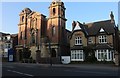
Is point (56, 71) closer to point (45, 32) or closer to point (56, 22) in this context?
point (56, 22)

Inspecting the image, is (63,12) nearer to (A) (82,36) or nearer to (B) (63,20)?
(B) (63,20)

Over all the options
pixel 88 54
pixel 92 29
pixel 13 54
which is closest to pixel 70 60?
pixel 88 54

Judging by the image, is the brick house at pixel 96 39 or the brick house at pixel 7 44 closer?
the brick house at pixel 96 39

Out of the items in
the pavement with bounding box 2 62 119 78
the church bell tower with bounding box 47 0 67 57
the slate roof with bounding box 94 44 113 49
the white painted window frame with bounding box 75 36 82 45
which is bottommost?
the pavement with bounding box 2 62 119 78

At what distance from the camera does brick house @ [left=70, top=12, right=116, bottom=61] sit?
5209 cm

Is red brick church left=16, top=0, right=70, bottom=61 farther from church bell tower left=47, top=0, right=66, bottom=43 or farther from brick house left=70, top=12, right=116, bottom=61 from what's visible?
brick house left=70, top=12, right=116, bottom=61

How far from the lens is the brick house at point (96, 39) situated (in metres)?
52.1

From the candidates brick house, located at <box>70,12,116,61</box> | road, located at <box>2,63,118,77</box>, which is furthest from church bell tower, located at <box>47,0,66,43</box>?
road, located at <box>2,63,118,77</box>

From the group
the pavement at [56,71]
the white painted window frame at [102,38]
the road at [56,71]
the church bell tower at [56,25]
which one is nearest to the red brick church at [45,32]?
the church bell tower at [56,25]

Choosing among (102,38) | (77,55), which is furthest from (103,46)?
(77,55)

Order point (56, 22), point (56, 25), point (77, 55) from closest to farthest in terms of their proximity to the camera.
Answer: point (77, 55)
point (56, 25)
point (56, 22)

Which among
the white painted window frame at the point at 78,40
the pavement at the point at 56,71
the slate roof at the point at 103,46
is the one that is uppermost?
the white painted window frame at the point at 78,40

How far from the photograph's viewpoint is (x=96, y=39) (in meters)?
54.6

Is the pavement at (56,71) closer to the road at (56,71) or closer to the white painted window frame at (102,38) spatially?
the road at (56,71)
